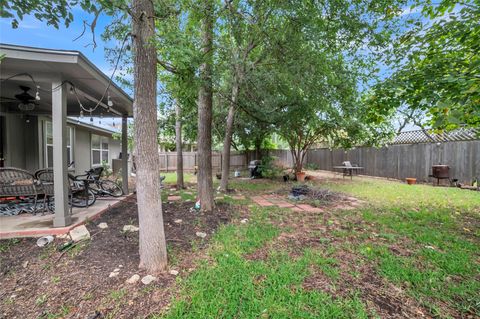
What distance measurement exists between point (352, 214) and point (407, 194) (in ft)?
11.6

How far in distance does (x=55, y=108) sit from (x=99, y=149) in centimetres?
926

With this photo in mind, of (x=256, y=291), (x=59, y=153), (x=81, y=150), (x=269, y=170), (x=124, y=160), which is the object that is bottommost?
(x=256, y=291)

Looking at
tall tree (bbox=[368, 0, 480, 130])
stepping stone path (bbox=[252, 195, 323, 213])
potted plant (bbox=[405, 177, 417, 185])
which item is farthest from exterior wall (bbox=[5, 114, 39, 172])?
potted plant (bbox=[405, 177, 417, 185])

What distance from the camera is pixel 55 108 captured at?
342cm

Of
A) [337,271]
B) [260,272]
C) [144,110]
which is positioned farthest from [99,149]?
[337,271]

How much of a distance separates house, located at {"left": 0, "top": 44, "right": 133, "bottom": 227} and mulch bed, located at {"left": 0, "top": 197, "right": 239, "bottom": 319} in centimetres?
83

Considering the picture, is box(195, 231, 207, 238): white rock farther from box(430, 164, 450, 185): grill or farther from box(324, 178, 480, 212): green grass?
box(430, 164, 450, 185): grill

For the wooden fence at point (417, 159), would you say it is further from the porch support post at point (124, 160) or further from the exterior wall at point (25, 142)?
the exterior wall at point (25, 142)

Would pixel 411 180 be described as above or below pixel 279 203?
above

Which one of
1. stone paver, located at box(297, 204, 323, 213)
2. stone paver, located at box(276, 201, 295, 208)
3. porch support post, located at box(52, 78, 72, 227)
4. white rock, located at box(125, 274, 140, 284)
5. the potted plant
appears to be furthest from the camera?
the potted plant

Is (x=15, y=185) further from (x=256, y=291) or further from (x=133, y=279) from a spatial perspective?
(x=256, y=291)

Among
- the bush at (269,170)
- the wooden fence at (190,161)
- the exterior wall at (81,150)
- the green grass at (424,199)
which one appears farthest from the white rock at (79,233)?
the wooden fence at (190,161)

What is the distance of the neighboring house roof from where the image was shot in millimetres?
8291

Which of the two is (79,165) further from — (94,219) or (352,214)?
(352,214)
